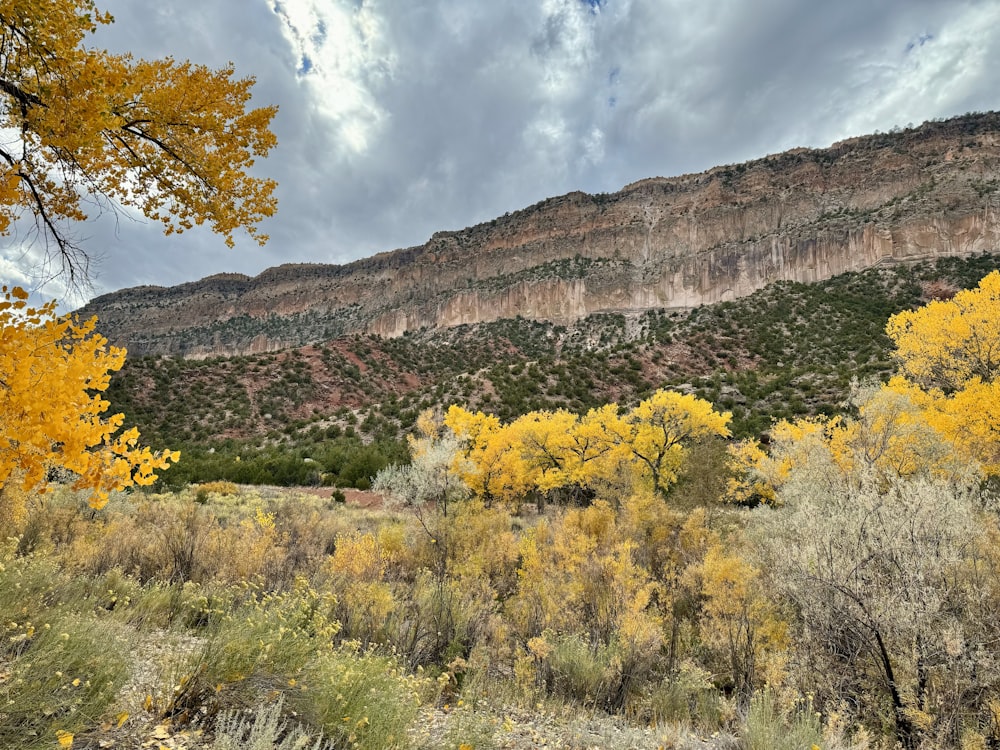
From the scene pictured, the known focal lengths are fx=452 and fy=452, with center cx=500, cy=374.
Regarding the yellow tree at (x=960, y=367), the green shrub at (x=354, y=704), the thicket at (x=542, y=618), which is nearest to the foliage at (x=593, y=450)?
the thicket at (x=542, y=618)

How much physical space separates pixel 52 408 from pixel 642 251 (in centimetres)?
7924

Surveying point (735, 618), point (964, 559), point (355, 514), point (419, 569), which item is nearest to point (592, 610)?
point (735, 618)

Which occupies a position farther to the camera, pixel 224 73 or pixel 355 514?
pixel 355 514

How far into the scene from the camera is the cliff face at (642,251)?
51.6 m

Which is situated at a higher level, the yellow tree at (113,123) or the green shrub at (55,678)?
the yellow tree at (113,123)

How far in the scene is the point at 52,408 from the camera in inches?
118

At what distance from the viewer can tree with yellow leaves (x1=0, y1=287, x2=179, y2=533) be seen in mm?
2910

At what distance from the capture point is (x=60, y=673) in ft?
7.96

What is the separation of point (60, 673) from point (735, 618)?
7764 mm

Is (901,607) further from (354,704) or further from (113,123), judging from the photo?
→ (113,123)

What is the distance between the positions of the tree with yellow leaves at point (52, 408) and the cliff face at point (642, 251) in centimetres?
6586

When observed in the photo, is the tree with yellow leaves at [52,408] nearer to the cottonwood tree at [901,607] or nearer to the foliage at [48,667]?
the foliage at [48,667]

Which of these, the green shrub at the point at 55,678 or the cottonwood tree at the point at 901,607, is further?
the cottonwood tree at the point at 901,607

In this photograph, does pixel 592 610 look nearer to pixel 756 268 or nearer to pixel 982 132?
pixel 756 268
